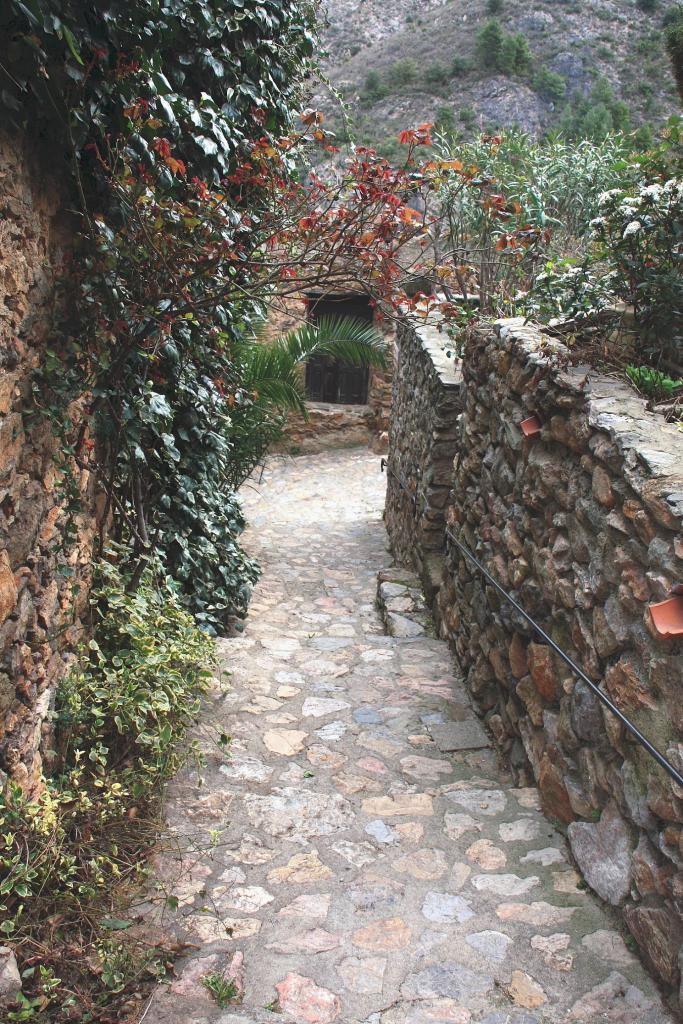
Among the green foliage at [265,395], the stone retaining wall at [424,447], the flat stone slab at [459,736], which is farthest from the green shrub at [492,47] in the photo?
the flat stone slab at [459,736]

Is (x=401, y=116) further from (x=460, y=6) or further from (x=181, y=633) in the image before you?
(x=181, y=633)

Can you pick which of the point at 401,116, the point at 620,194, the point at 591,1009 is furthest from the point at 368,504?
the point at 401,116

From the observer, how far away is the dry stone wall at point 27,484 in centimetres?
204

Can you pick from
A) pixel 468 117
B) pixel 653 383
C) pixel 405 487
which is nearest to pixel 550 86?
pixel 468 117

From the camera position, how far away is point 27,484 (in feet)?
7.24

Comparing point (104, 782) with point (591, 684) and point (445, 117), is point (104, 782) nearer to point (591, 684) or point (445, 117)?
point (591, 684)

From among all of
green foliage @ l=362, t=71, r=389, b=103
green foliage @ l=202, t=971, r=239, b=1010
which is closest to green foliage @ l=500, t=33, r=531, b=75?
green foliage @ l=362, t=71, r=389, b=103

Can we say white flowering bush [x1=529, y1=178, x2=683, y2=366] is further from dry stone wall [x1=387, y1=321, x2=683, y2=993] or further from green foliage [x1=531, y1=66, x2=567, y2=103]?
green foliage [x1=531, y1=66, x2=567, y2=103]

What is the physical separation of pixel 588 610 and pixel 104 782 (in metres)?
1.62

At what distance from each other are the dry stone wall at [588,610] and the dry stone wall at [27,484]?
165 cm

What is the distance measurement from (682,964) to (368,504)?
8.13 m

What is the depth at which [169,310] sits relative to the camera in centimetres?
263

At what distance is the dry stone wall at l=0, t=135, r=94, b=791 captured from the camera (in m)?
2.04

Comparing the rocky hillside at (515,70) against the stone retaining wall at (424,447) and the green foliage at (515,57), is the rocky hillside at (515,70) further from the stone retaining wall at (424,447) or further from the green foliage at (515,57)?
the stone retaining wall at (424,447)
